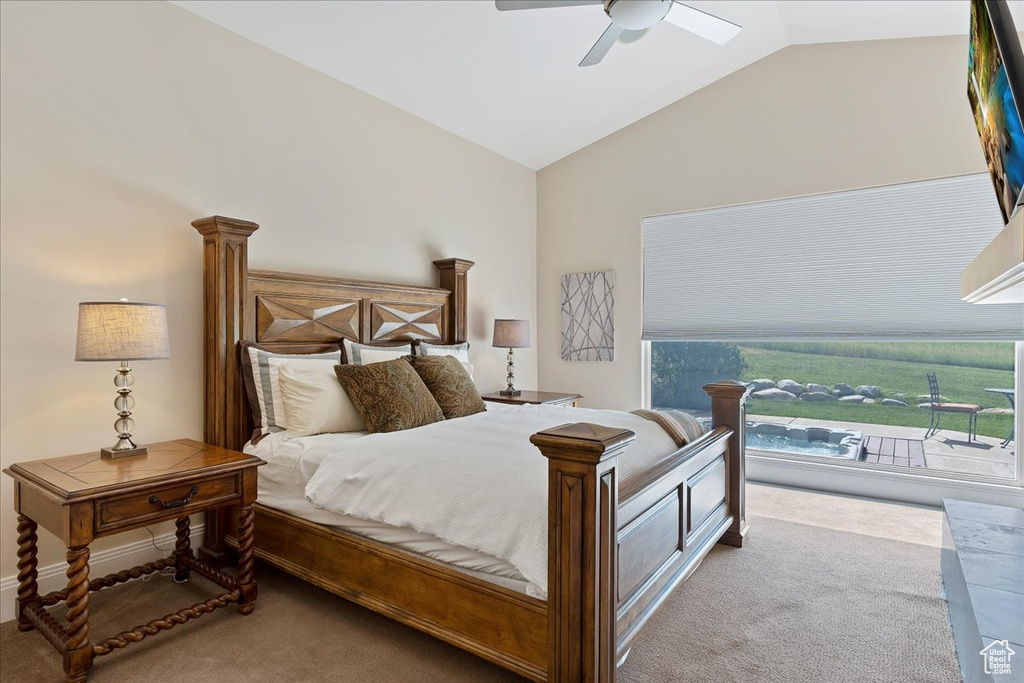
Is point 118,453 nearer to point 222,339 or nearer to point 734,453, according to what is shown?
point 222,339

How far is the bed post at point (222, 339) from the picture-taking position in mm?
2844

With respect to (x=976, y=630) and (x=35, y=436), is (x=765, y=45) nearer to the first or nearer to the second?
(x=976, y=630)

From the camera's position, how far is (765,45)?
166 inches

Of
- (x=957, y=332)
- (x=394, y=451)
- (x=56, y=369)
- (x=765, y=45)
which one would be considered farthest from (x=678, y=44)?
(x=56, y=369)

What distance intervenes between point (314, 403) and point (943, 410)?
14.0ft

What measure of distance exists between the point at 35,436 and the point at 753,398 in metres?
4.72

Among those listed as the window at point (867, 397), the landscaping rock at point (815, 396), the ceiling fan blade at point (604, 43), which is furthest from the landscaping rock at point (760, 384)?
the ceiling fan blade at point (604, 43)

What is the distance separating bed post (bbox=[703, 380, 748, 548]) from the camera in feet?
10.3

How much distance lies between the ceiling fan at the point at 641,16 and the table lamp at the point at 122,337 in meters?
2.07

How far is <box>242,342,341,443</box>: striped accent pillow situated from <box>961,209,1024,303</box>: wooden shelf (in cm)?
269

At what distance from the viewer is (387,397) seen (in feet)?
9.32

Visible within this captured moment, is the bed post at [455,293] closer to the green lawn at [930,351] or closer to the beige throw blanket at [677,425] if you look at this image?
the beige throw blanket at [677,425]

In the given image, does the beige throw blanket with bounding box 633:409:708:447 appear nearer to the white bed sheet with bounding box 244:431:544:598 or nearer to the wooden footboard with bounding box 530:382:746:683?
the wooden footboard with bounding box 530:382:746:683

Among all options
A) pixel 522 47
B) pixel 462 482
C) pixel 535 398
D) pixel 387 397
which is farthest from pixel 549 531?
pixel 522 47
